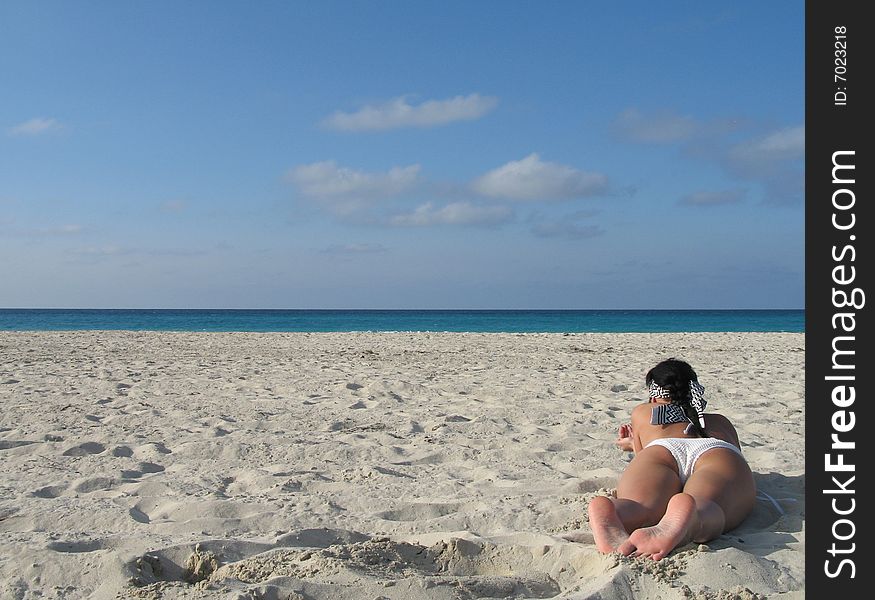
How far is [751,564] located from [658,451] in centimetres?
72

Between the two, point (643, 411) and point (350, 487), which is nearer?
point (643, 411)

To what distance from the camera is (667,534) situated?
2.53 meters

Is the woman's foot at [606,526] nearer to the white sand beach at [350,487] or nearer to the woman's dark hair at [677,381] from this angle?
the white sand beach at [350,487]

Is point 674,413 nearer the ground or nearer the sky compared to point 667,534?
nearer the sky

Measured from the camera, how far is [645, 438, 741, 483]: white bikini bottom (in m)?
3.10

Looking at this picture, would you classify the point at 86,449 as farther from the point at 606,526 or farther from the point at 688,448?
the point at 688,448

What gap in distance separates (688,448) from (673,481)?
0.20m

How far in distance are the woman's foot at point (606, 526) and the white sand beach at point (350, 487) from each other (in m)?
0.07

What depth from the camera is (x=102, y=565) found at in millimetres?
2564
